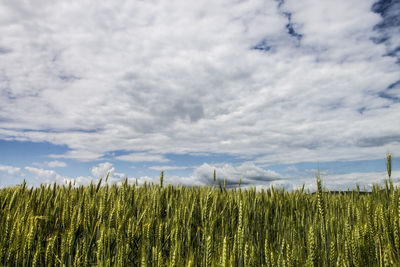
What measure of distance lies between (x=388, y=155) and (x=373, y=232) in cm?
190

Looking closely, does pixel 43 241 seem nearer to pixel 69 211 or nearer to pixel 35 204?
pixel 69 211

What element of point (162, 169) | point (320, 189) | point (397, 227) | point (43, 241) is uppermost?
point (162, 169)

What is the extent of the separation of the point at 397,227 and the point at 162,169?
353 cm

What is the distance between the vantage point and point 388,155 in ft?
13.6

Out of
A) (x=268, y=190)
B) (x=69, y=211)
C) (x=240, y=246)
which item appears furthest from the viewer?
(x=268, y=190)

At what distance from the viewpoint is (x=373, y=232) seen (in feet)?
9.36

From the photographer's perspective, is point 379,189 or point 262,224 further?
point 379,189

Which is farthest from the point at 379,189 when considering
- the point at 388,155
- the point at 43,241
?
the point at 43,241

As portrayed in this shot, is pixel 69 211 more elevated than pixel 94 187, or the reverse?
pixel 94 187

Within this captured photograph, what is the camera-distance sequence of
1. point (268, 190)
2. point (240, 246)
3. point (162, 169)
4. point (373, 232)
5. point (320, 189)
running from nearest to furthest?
point (240, 246), point (320, 189), point (373, 232), point (162, 169), point (268, 190)

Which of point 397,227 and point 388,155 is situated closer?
point 397,227

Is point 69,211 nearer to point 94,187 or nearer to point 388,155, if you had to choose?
point 94,187

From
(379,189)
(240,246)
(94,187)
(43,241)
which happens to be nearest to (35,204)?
(43,241)

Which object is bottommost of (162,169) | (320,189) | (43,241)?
(43,241)
